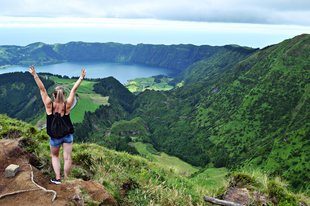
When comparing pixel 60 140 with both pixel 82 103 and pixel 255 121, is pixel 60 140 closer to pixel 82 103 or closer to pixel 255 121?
pixel 255 121

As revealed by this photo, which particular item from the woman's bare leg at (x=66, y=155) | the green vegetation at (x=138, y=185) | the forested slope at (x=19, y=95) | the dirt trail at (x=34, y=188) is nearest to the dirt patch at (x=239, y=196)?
the green vegetation at (x=138, y=185)

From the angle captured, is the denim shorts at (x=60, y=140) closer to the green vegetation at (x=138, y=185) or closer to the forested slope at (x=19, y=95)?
the green vegetation at (x=138, y=185)

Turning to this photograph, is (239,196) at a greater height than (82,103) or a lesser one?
greater

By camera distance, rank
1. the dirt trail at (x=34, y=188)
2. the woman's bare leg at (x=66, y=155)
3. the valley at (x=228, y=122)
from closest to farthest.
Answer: the dirt trail at (x=34, y=188) → the woman's bare leg at (x=66, y=155) → the valley at (x=228, y=122)

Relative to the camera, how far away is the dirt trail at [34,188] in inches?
209

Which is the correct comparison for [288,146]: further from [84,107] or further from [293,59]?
[84,107]

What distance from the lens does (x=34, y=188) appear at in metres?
5.68

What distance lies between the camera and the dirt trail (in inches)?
209

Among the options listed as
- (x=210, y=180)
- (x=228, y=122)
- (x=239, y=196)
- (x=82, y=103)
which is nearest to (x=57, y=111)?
(x=239, y=196)

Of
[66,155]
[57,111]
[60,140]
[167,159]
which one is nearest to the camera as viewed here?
[57,111]

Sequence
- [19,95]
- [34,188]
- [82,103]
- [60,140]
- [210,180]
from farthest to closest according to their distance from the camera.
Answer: [19,95] → [82,103] → [210,180] → [60,140] → [34,188]

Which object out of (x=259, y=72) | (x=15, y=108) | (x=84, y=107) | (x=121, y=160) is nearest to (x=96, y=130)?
(x=84, y=107)

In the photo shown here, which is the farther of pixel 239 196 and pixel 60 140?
pixel 239 196

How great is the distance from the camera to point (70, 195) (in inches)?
224
